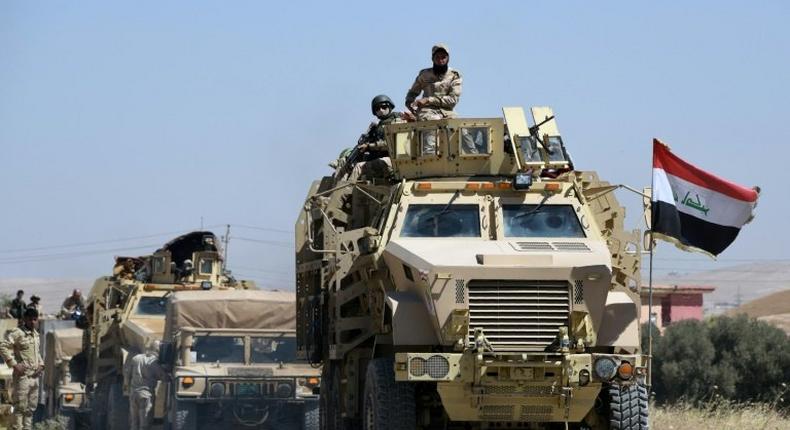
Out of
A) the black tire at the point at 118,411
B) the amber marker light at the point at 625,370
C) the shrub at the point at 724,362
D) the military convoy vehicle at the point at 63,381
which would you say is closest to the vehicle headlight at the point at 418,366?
the amber marker light at the point at 625,370

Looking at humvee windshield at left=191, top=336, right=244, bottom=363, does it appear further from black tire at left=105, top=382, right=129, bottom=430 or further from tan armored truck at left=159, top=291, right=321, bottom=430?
black tire at left=105, top=382, right=129, bottom=430

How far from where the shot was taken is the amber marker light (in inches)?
533

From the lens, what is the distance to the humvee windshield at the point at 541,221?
14.9m

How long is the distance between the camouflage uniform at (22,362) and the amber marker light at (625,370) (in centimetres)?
870

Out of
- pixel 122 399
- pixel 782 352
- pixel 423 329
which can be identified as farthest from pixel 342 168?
pixel 782 352

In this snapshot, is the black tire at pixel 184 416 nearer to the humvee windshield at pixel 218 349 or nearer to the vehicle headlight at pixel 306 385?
the humvee windshield at pixel 218 349

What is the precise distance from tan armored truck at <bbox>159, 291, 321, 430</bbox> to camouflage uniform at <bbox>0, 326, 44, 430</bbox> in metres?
1.95

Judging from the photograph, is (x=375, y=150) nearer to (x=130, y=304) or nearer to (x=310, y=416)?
(x=310, y=416)

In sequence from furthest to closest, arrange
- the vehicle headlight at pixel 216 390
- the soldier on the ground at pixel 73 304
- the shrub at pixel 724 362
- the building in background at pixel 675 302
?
the building in background at pixel 675 302
the soldier on the ground at pixel 73 304
the shrub at pixel 724 362
the vehicle headlight at pixel 216 390

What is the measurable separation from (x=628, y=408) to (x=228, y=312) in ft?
29.7

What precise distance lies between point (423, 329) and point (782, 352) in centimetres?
1721

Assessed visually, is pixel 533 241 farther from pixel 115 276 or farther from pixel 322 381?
pixel 115 276

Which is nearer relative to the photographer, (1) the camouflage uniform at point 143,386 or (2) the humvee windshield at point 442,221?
(2) the humvee windshield at point 442,221

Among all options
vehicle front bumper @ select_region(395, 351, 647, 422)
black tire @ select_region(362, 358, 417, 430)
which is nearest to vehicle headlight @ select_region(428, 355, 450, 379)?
vehicle front bumper @ select_region(395, 351, 647, 422)
